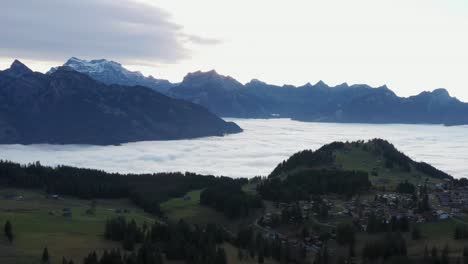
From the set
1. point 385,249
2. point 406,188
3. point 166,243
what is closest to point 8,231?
point 166,243

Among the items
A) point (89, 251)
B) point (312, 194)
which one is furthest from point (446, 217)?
point (89, 251)

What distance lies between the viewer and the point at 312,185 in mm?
178375

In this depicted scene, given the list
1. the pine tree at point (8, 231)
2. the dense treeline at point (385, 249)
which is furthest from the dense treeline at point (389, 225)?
the pine tree at point (8, 231)

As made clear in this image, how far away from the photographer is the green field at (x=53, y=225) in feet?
331

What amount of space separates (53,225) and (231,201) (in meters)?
52.4

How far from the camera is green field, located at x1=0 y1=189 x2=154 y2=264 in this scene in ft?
331

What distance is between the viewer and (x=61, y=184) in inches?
7470

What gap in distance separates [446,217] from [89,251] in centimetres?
8526

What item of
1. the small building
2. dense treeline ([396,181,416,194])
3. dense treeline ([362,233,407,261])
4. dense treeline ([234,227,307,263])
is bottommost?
dense treeline ([234,227,307,263])

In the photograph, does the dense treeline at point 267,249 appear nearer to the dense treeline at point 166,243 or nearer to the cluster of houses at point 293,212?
the dense treeline at point 166,243

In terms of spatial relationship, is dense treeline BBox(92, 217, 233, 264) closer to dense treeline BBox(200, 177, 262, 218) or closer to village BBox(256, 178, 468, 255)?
village BBox(256, 178, 468, 255)

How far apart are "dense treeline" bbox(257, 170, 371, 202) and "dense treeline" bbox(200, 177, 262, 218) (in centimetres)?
766

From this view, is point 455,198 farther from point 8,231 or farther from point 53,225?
point 8,231

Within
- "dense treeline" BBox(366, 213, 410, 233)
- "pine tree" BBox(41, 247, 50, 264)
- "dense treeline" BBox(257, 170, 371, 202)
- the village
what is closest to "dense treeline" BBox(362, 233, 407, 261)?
"dense treeline" BBox(366, 213, 410, 233)
